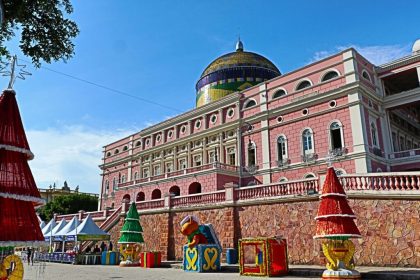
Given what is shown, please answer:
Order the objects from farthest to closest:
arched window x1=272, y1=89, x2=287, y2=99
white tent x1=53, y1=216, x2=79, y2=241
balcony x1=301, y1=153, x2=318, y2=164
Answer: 1. arched window x1=272, y1=89, x2=287, y2=99
2. balcony x1=301, y1=153, x2=318, y2=164
3. white tent x1=53, y1=216, x2=79, y2=241

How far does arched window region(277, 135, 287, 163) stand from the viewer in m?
26.9

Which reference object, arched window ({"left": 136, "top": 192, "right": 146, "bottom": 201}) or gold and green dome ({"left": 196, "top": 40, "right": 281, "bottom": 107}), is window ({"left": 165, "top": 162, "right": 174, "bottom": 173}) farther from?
gold and green dome ({"left": 196, "top": 40, "right": 281, "bottom": 107})

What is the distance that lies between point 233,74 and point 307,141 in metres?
14.7

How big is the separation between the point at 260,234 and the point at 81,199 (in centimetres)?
4186

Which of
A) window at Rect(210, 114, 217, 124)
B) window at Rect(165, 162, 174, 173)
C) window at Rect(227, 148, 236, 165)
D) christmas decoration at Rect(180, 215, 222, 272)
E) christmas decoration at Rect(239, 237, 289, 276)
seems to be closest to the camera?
christmas decoration at Rect(239, 237, 289, 276)

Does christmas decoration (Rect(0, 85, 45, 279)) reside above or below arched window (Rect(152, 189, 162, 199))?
below

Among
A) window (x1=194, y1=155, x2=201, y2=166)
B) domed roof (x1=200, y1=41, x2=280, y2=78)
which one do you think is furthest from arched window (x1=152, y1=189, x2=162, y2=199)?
domed roof (x1=200, y1=41, x2=280, y2=78)

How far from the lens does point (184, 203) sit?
20531mm

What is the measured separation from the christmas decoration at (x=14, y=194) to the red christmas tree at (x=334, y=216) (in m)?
7.77

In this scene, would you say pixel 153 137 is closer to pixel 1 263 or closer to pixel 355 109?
pixel 355 109

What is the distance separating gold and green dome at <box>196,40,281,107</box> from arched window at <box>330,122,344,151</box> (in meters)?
14.0

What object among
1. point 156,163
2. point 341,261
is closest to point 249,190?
point 341,261

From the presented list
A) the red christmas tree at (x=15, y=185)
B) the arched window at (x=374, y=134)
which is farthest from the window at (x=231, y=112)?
the red christmas tree at (x=15, y=185)

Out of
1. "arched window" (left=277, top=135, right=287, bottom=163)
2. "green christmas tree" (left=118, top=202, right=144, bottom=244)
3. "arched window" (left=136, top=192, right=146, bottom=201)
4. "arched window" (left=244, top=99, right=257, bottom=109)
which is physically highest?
"arched window" (left=244, top=99, right=257, bottom=109)
